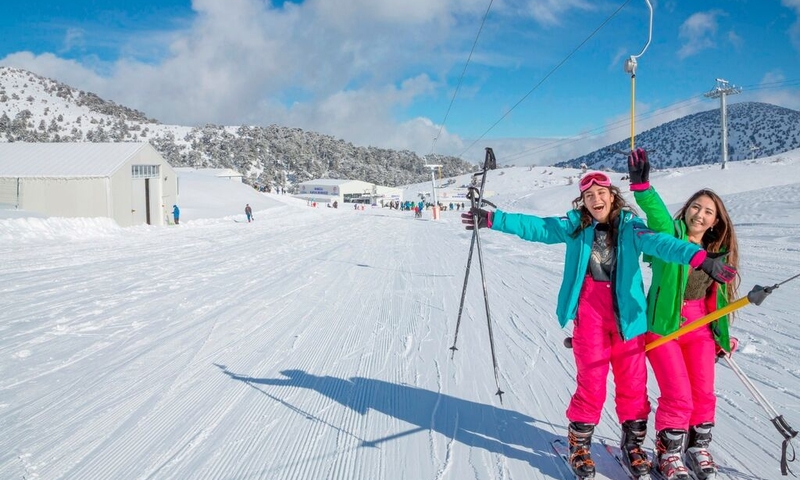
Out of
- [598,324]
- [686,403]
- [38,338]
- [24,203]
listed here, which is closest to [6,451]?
[38,338]

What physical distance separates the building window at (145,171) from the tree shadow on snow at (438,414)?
25582mm

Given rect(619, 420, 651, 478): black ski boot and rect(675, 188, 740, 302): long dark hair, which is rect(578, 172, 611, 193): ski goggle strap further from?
rect(619, 420, 651, 478): black ski boot

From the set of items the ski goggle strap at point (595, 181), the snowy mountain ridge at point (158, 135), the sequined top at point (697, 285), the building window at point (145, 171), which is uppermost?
the snowy mountain ridge at point (158, 135)

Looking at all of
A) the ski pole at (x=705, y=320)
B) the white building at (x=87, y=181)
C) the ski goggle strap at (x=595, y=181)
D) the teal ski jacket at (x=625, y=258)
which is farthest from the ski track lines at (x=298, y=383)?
the white building at (x=87, y=181)

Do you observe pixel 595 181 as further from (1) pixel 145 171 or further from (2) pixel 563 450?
(1) pixel 145 171

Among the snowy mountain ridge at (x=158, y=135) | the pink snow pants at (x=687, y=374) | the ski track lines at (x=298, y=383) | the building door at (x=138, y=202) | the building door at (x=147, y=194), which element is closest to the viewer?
the pink snow pants at (x=687, y=374)

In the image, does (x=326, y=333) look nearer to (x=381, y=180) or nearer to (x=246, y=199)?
(x=246, y=199)

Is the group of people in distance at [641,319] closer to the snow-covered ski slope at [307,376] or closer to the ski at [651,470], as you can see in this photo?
the ski at [651,470]

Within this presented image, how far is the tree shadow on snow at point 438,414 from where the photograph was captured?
11.2 feet

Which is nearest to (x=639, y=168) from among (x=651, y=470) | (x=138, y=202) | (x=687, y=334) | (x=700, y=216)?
(x=700, y=216)

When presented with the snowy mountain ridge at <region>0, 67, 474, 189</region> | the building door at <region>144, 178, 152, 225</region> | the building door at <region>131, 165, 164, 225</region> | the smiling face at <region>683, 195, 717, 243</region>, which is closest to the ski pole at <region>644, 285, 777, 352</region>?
the smiling face at <region>683, 195, 717, 243</region>

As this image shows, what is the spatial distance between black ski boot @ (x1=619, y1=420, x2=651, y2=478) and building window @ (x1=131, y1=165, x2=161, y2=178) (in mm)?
28381

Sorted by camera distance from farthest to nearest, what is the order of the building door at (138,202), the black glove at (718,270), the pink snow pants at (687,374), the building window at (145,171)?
1. the building window at (145,171)
2. the building door at (138,202)
3. the pink snow pants at (687,374)
4. the black glove at (718,270)

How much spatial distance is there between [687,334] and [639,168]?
1079 mm
